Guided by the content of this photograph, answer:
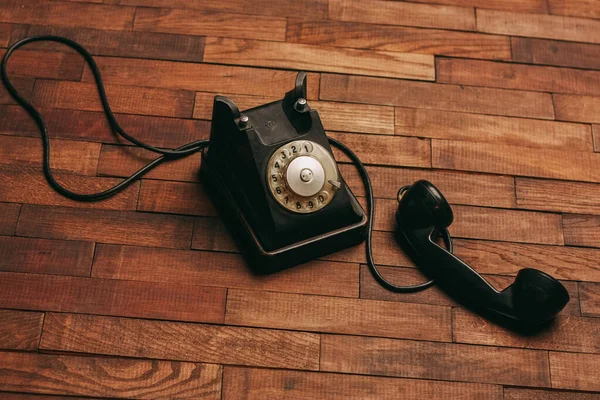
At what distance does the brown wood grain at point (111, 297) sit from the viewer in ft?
5.10

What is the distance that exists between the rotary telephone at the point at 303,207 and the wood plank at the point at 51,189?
0.7 inches

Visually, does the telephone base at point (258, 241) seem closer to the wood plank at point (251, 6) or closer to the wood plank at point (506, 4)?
the wood plank at point (251, 6)

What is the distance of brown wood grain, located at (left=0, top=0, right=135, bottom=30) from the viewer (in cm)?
189

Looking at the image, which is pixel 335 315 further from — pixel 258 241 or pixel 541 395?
pixel 541 395

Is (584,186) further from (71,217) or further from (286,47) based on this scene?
(71,217)

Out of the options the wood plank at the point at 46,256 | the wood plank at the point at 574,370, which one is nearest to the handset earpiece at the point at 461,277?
the wood plank at the point at 574,370

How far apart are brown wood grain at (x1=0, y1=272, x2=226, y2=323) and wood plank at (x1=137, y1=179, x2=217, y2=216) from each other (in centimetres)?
20

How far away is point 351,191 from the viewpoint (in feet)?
5.57

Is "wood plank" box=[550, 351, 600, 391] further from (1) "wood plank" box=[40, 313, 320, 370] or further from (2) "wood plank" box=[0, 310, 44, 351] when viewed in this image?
(2) "wood plank" box=[0, 310, 44, 351]

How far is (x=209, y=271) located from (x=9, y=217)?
53 centimetres

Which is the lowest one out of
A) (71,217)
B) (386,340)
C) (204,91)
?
(386,340)

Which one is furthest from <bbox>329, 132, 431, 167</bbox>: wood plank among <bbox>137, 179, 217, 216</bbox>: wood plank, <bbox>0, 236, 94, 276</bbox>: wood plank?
<bbox>0, 236, 94, 276</bbox>: wood plank

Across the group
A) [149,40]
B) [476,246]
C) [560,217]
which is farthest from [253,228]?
[560,217]

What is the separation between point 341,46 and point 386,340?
2.87 ft
